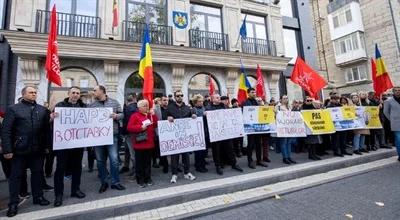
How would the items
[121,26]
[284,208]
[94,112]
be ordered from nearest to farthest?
[284,208] → [94,112] → [121,26]

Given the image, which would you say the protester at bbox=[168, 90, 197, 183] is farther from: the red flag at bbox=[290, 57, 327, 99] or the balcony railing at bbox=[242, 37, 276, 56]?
the balcony railing at bbox=[242, 37, 276, 56]

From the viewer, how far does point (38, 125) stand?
4.37 meters

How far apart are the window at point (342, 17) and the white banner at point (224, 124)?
27547mm

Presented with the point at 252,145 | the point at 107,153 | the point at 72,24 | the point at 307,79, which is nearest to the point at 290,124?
the point at 252,145

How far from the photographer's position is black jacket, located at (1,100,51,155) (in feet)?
13.3

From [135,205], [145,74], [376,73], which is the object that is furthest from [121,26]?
[376,73]

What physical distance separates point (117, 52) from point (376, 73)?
35.3 feet

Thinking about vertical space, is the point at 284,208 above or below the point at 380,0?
below

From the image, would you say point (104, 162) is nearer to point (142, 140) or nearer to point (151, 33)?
point (142, 140)

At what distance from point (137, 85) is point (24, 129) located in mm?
7787

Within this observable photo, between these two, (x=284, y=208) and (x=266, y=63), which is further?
(x=266, y=63)

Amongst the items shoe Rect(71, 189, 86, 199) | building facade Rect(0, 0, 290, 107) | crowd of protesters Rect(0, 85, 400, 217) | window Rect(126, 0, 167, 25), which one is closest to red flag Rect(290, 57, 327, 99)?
crowd of protesters Rect(0, 85, 400, 217)

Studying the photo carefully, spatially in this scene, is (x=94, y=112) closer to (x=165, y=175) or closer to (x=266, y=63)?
(x=165, y=175)

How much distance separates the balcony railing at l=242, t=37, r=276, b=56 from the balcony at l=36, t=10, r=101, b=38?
790 cm
